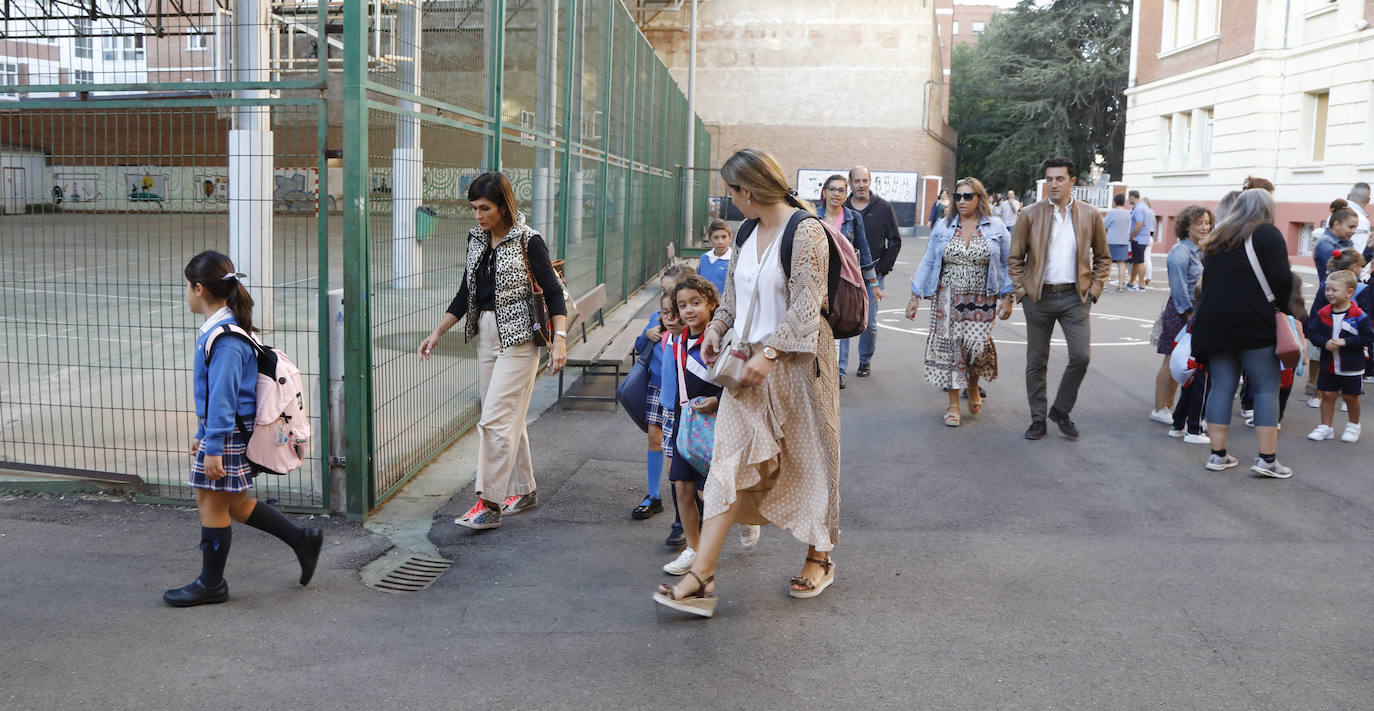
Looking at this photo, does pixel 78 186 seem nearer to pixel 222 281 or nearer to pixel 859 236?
pixel 222 281

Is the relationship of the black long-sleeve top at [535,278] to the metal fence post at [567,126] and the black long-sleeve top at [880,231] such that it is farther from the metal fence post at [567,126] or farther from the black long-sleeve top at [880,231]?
the black long-sleeve top at [880,231]

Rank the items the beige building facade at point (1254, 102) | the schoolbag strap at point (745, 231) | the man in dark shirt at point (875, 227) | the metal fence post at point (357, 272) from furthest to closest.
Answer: the beige building facade at point (1254, 102) < the man in dark shirt at point (875, 227) < the metal fence post at point (357, 272) < the schoolbag strap at point (745, 231)

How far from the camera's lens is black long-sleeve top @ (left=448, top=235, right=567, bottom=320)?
5586 mm

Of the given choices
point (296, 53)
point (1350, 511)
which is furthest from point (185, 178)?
point (296, 53)

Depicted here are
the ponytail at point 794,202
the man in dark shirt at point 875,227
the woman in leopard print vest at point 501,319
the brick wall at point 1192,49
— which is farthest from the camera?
the brick wall at point 1192,49

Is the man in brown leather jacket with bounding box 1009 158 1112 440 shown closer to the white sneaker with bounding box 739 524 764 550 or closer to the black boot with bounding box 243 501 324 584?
the white sneaker with bounding box 739 524 764 550

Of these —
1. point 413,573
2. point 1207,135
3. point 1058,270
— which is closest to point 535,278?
point 413,573

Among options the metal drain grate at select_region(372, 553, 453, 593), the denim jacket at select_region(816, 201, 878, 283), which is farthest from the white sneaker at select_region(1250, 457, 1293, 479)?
the metal drain grate at select_region(372, 553, 453, 593)

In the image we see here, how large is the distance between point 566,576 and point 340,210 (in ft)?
6.43

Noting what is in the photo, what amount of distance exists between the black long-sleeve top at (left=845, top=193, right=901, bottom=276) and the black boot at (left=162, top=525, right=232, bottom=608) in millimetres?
6384

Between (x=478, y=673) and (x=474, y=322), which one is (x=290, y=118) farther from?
(x=478, y=673)

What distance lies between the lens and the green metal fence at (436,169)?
17.9 ft

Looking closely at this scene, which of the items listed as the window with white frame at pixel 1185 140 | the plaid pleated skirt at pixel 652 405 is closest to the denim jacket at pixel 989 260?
the plaid pleated skirt at pixel 652 405

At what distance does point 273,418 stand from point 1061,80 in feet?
158
